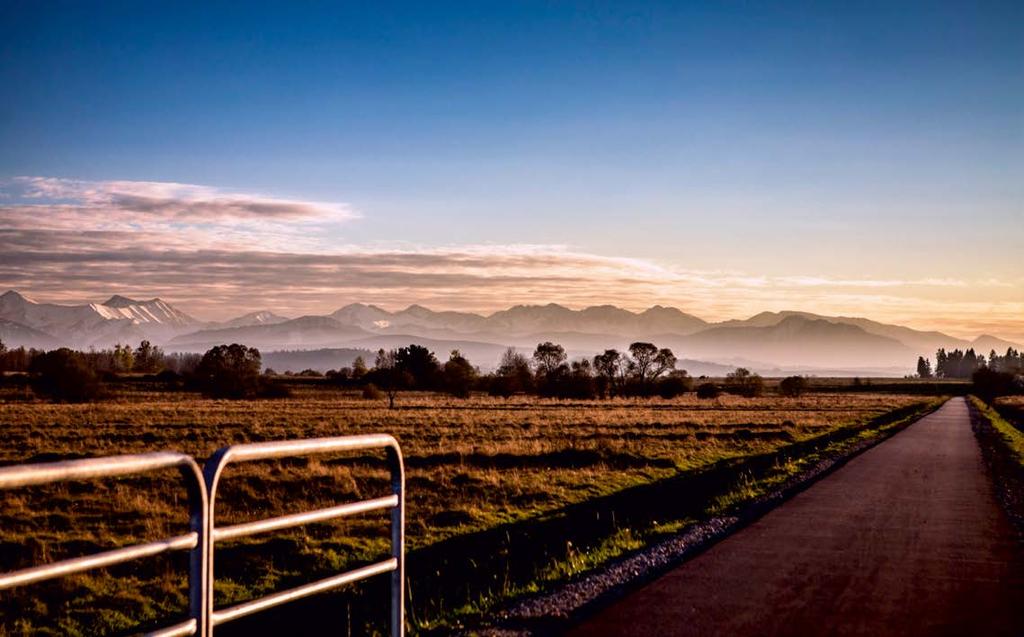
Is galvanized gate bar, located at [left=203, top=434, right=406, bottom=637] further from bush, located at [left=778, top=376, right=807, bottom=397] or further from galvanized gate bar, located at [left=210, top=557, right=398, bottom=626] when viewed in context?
bush, located at [left=778, top=376, right=807, bottom=397]

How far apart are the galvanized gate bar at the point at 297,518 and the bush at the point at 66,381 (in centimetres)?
7352

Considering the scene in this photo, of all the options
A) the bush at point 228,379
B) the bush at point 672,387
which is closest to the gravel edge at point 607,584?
the bush at point 228,379

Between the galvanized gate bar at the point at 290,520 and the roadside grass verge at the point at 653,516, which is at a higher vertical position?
the galvanized gate bar at the point at 290,520

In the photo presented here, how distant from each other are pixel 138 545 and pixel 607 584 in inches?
212

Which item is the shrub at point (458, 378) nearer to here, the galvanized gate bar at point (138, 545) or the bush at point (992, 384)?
the bush at point (992, 384)

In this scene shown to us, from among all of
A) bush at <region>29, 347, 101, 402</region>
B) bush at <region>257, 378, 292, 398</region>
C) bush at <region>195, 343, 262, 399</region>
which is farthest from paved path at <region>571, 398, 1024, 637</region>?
bush at <region>195, 343, 262, 399</region>

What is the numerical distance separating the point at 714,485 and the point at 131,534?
1208 cm

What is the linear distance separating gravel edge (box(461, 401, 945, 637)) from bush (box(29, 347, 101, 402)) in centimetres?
6851

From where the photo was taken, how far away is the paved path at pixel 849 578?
6.89 meters

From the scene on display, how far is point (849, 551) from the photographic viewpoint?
998 cm

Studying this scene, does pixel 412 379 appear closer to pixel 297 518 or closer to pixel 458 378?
pixel 458 378

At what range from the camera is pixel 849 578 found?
857 cm

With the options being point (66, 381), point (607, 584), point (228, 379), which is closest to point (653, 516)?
point (607, 584)

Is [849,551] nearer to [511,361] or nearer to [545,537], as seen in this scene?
[545,537]
